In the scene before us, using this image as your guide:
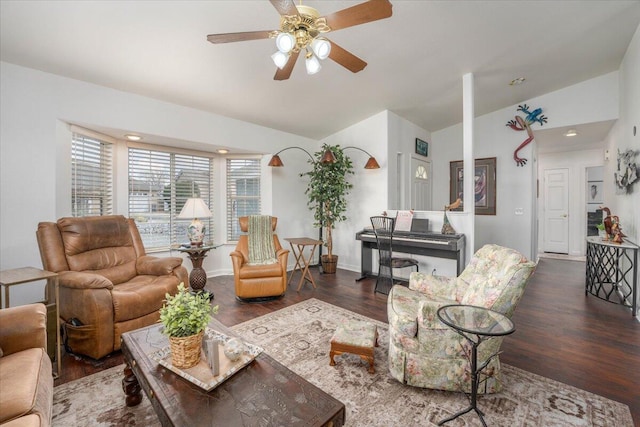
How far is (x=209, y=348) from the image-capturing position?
4.38 ft

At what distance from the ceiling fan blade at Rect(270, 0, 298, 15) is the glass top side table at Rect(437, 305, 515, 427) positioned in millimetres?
1938

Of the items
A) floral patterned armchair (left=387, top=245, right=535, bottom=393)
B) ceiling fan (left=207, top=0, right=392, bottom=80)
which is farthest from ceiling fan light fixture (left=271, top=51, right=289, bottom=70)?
floral patterned armchair (left=387, top=245, right=535, bottom=393)

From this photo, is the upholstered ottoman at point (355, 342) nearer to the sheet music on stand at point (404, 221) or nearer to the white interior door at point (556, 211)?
the sheet music on stand at point (404, 221)

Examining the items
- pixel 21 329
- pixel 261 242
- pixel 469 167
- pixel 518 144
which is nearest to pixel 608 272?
pixel 469 167

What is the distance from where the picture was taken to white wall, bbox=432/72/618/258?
14.1 ft

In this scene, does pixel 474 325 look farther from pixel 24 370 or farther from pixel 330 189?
pixel 330 189

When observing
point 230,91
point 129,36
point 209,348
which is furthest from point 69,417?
point 230,91

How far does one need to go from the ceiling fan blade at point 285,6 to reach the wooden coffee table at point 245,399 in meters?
1.93

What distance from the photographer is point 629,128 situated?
350 centimetres

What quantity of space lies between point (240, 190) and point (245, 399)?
4.10m

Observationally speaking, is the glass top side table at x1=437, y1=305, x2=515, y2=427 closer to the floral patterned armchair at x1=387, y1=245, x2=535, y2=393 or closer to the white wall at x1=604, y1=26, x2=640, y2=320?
the floral patterned armchair at x1=387, y1=245, x2=535, y2=393

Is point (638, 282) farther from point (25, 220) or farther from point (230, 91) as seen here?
point (25, 220)

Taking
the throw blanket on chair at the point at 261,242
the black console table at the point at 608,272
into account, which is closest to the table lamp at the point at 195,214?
the throw blanket on chair at the point at 261,242

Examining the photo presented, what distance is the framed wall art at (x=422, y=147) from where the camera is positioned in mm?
5609
